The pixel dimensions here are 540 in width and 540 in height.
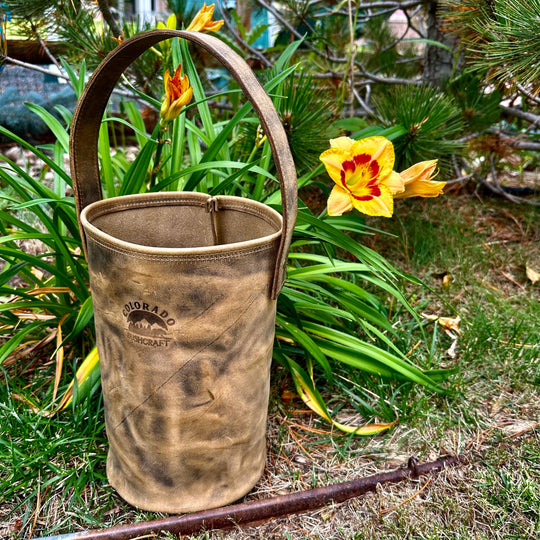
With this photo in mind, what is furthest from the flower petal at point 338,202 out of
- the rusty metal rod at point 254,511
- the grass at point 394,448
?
the rusty metal rod at point 254,511

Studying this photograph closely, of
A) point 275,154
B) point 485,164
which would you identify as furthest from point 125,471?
point 485,164

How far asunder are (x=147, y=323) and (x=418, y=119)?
1.25m

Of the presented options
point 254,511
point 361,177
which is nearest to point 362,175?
point 361,177

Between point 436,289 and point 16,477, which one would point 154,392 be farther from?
point 436,289

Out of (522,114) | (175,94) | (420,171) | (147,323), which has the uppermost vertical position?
(175,94)

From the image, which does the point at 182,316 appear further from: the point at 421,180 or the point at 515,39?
the point at 515,39

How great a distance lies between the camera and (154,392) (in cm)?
117

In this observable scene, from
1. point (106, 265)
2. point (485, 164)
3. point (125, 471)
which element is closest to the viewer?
point (106, 265)

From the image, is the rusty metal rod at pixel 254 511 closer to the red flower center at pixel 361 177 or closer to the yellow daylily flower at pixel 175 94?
the red flower center at pixel 361 177

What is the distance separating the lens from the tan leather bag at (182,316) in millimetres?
1065

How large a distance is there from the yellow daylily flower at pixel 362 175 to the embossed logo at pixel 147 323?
1.78 feet

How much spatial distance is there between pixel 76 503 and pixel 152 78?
1682 mm

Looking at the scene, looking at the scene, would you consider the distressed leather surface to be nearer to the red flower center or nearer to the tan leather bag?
the tan leather bag

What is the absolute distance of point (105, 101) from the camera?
1.30 m
